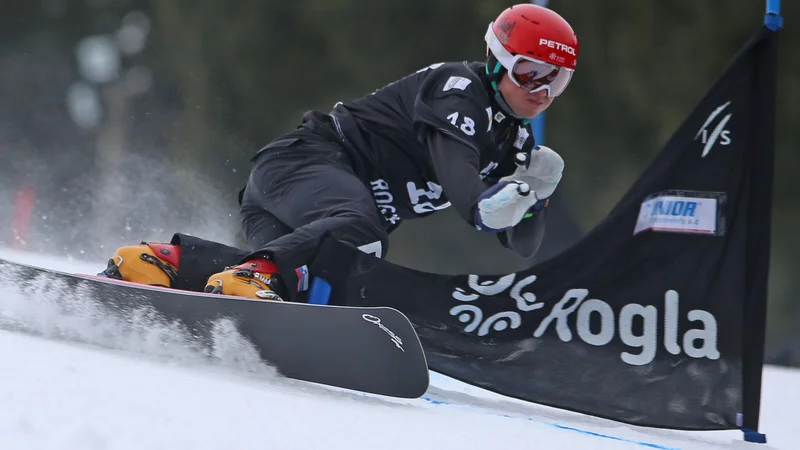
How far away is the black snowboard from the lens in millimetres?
2281

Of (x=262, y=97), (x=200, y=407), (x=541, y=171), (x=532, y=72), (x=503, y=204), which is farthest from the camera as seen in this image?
(x=262, y=97)

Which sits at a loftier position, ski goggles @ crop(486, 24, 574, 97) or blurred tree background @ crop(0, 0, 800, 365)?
blurred tree background @ crop(0, 0, 800, 365)

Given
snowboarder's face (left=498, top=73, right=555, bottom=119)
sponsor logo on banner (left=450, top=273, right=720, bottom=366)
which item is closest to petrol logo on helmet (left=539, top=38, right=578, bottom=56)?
snowboarder's face (left=498, top=73, right=555, bottom=119)

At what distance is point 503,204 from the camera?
2518 mm

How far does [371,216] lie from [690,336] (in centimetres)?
101

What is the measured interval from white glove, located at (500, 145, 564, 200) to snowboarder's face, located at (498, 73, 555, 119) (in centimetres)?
16

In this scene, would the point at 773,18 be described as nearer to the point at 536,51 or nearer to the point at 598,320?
the point at 536,51

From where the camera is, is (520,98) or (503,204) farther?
(520,98)

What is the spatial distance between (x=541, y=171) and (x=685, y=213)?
51 centimetres

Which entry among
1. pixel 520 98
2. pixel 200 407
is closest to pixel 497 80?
pixel 520 98

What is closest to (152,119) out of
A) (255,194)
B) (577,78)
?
(577,78)

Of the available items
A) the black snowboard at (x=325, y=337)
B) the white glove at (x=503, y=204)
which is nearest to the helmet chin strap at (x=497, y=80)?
the white glove at (x=503, y=204)

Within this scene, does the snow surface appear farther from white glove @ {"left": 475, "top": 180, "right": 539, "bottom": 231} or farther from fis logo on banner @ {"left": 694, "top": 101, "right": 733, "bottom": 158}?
fis logo on banner @ {"left": 694, "top": 101, "right": 733, "bottom": 158}

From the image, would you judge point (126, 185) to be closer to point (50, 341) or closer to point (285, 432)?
point (50, 341)
